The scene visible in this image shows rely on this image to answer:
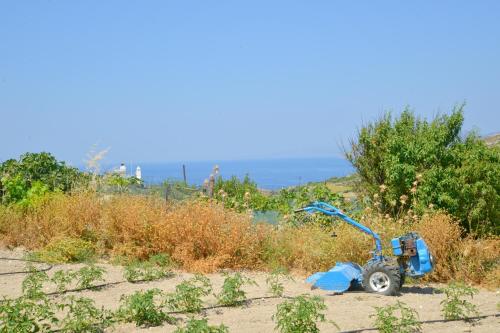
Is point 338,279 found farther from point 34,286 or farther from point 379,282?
point 34,286

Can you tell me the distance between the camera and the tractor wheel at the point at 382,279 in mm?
7199

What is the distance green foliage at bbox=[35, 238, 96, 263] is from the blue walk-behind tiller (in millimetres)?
3625

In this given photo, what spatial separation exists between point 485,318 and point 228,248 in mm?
3638

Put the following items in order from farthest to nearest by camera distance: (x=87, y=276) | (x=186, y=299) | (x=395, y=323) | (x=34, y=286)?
1. (x=87, y=276)
2. (x=34, y=286)
3. (x=186, y=299)
4. (x=395, y=323)

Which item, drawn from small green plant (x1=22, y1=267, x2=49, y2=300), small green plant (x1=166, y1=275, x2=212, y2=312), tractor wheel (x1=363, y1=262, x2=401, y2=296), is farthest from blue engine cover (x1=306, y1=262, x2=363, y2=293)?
small green plant (x1=22, y1=267, x2=49, y2=300)

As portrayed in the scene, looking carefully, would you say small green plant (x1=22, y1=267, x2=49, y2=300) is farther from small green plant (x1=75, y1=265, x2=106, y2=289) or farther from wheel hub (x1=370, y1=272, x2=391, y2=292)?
wheel hub (x1=370, y1=272, x2=391, y2=292)

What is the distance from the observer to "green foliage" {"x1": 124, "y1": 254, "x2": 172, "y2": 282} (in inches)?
313

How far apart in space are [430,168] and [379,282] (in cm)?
351

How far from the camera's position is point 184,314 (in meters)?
6.36

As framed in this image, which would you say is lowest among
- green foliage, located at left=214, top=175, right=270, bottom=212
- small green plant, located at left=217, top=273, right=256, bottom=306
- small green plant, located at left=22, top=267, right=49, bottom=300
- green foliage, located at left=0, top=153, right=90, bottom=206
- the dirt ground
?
the dirt ground

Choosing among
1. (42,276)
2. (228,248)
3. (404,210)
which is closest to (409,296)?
(228,248)

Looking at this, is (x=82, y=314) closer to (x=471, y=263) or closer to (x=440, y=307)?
(x=440, y=307)

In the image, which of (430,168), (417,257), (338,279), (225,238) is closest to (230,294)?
(338,279)

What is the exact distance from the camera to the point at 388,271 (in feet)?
23.6
